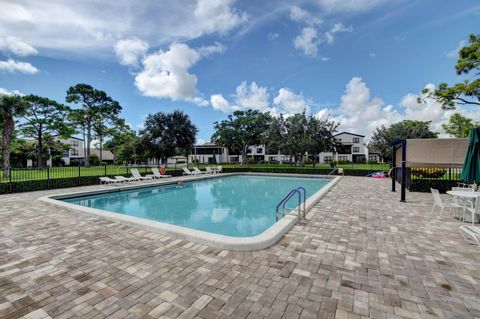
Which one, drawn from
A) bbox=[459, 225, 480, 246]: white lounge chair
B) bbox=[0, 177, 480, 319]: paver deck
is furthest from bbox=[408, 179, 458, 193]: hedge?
bbox=[459, 225, 480, 246]: white lounge chair

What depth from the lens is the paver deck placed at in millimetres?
2426

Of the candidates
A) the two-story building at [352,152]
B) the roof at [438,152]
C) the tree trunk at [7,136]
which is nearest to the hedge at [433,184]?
the roof at [438,152]

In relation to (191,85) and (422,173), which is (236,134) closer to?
(191,85)

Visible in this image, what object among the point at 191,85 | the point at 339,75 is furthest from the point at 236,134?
the point at 339,75

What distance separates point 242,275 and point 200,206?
25.7 ft

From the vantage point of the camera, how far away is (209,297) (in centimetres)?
263

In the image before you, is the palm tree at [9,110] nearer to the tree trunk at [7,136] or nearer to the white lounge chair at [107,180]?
the tree trunk at [7,136]

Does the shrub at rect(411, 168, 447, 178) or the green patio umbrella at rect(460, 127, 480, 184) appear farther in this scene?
the shrub at rect(411, 168, 447, 178)

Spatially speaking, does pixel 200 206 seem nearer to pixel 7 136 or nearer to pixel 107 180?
pixel 107 180

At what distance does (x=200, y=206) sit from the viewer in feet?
35.0

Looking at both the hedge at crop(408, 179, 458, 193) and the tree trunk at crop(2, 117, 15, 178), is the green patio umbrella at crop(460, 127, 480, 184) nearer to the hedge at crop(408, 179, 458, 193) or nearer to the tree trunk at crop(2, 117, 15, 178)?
the hedge at crop(408, 179, 458, 193)

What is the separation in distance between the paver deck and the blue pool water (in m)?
2.95

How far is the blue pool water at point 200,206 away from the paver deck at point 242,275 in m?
2.95

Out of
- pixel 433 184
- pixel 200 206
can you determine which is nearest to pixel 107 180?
pixel 200 206
